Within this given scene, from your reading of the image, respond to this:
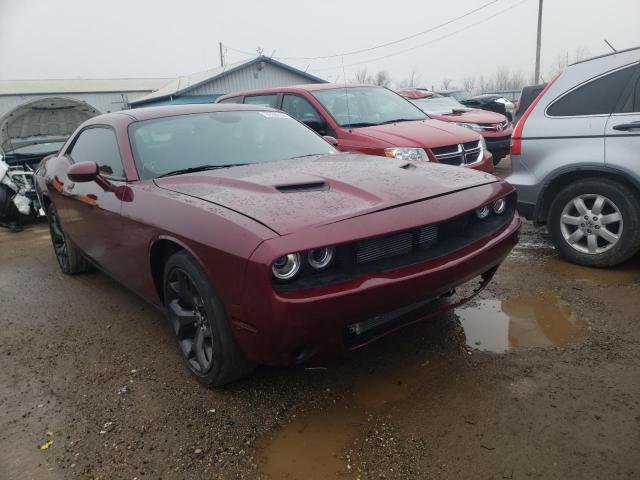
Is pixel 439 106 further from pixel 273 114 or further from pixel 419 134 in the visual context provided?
pixel 273 114

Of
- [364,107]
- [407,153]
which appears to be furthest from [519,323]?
[364,107]

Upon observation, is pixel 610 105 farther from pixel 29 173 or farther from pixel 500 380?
pixel 29 173

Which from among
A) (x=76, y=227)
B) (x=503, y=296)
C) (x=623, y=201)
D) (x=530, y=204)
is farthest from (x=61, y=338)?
(x=623, y=201)

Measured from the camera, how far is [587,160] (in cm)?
399

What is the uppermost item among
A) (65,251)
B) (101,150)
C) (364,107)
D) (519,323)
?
(364,107)

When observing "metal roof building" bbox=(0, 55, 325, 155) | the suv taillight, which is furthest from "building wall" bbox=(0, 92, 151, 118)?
the suv taillight

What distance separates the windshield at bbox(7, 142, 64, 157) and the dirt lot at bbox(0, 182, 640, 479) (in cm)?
590

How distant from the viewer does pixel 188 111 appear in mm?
3709

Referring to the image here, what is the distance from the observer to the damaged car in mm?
7790

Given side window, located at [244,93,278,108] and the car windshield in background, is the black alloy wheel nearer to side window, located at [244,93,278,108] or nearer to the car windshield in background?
the car windshield in background

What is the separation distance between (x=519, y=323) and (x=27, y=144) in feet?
32.1

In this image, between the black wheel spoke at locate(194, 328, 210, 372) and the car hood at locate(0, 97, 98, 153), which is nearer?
the black wheel spoke at locate(194, 328, 210, 372)

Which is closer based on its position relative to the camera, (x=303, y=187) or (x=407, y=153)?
(x=303, y=187)

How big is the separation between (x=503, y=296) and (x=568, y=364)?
3.48ft
